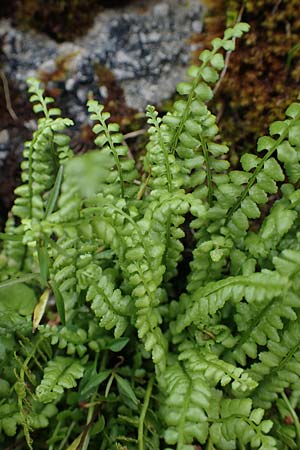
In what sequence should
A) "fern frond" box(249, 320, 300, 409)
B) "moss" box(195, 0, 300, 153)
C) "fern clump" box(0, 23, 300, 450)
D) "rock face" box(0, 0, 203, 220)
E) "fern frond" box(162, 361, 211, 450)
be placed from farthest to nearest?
"rock face" box(0, 0, 203, 220), "moss" box(195, 0, 300, 153), "fern frond" box(249, 320, 300, 409), "fern clump" box(0, 23, 300, 450), "fern frond" box(162, 361, 211, 450)

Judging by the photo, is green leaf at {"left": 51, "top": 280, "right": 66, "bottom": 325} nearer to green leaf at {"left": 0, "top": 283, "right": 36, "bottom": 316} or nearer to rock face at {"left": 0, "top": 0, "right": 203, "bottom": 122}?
green leaf at {"left": 0, "top": 283, "right": 36, "bottom": 316}

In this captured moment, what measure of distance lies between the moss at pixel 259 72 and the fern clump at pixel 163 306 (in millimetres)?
483

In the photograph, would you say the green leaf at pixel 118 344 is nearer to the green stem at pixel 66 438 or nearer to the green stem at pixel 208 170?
the green stem at pixel 66 438

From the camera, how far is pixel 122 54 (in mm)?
2572

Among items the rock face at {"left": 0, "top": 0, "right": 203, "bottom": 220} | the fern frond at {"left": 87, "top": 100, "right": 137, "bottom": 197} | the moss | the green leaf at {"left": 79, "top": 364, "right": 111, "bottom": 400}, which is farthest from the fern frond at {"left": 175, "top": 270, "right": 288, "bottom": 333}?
the rock face at {"left": 0, "top": 0, "right": 203, "bottom": 220}

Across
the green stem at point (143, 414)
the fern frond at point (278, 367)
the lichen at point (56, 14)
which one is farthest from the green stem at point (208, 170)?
the lichen at point (56, 14)

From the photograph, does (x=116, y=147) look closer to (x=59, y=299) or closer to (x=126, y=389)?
(x=59, y=299)

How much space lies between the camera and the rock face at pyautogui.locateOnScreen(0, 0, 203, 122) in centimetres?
254

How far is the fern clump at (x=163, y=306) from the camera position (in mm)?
1668

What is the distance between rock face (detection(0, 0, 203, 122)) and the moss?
27 cm

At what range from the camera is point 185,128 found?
1.80 meters

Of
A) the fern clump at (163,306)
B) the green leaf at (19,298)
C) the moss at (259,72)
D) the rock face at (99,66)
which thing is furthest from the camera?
the rock face at (99,66)

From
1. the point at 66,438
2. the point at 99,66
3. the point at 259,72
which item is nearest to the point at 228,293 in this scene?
the point at 66,438

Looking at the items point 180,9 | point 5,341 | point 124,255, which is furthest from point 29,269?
point 180,9
